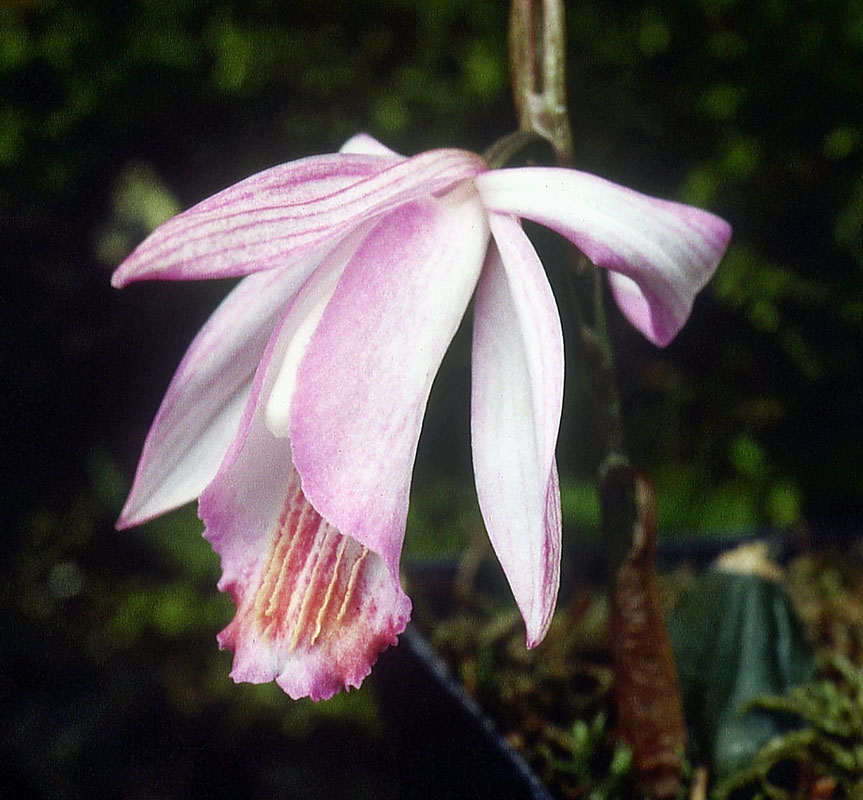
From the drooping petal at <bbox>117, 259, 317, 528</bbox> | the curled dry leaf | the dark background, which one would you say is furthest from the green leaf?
the drooping petal at <bbox>117, 259, 317, 528</bbox>

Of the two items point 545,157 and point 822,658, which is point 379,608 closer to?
point 545,157

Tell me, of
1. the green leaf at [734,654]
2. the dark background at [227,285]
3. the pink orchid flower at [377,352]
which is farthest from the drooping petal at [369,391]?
the dark background at [227,285]

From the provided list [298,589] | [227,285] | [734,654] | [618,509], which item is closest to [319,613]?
[298,589]

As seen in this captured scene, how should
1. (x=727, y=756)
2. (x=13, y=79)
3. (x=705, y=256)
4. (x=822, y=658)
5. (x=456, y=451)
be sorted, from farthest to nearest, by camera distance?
(x=456, y=451) → (x=13, y=79) → (x=822, y=658) → (x=727, y=756) → (x=705, y=256)

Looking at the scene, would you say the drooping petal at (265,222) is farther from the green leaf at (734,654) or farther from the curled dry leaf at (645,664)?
the green leaf at (734,654)

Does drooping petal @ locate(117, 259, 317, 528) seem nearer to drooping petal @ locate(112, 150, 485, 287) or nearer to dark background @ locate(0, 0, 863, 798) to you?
drooping petal @ locate(112, 150, 485, 287)

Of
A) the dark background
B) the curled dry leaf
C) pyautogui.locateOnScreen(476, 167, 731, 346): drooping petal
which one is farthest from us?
the dark background

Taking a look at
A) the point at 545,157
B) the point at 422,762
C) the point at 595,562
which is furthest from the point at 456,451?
the point at 545,157
